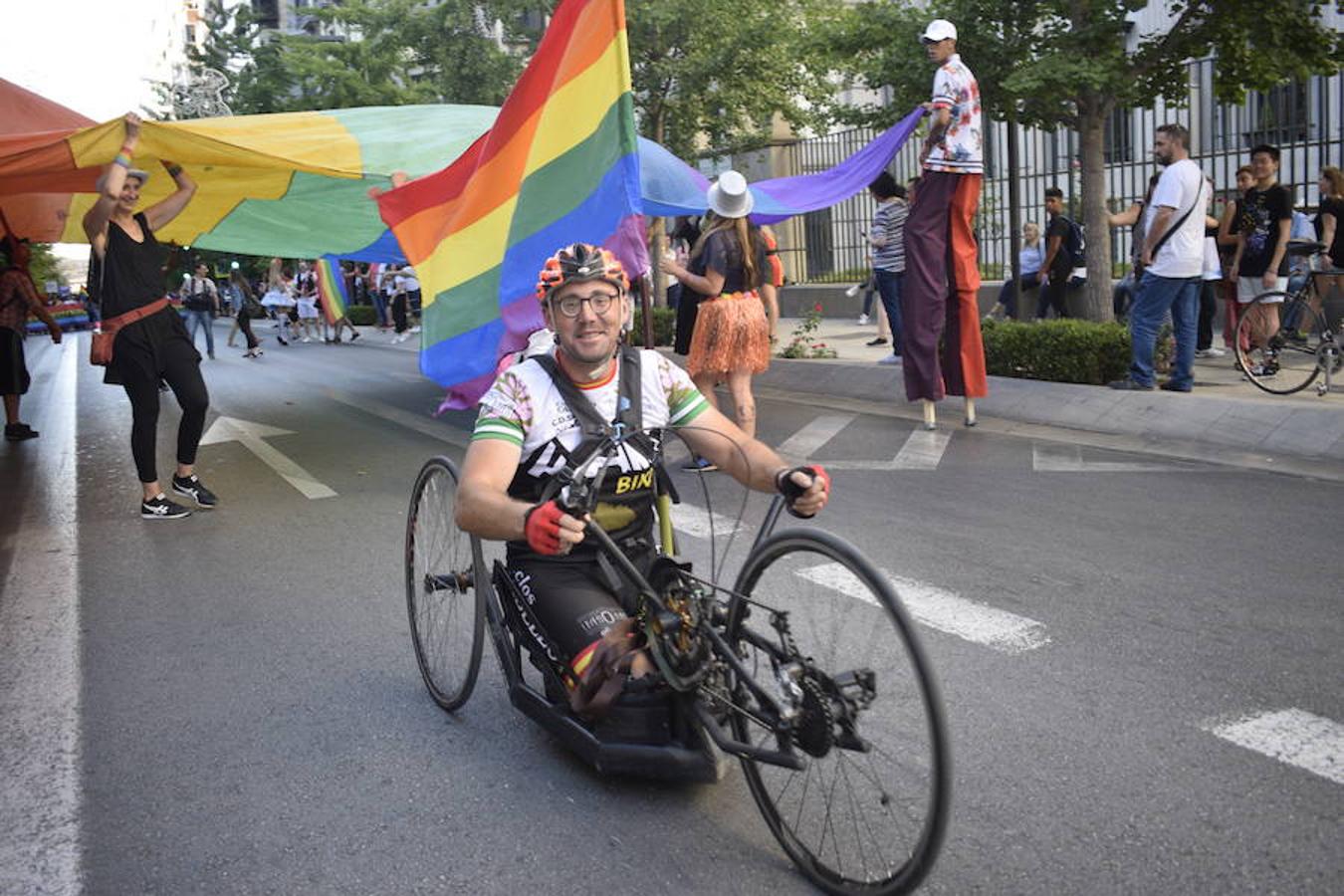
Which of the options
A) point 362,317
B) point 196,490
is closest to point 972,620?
point 196,490

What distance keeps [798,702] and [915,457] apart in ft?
18.7

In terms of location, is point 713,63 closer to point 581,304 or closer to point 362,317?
point 362,317

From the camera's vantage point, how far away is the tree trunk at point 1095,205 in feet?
37.3

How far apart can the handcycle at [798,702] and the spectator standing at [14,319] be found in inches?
388

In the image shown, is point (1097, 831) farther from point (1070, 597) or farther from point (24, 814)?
point (24, 814)

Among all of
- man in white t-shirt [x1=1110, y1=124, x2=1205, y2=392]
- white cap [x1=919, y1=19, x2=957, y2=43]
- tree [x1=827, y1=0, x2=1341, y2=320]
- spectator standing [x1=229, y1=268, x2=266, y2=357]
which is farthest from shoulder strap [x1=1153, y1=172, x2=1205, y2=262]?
spectator standing [x1=229, y1=268, x2=266, y2=357]

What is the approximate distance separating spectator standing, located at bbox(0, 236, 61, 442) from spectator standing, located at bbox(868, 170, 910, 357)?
7.79 meters

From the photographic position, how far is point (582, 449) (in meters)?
3.45

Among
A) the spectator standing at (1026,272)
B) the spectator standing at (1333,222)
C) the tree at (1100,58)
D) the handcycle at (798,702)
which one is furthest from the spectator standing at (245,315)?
the handcycle at (798,702)

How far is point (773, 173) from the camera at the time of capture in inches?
991

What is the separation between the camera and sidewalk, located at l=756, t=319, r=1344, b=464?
312 inches

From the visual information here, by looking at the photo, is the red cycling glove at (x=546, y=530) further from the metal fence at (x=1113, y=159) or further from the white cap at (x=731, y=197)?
the metal fence at (x=1113, y=159)

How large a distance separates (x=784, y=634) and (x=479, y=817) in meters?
1.07

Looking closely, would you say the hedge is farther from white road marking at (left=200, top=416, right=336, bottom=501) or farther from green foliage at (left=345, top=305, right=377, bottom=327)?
green foliage at (left=345, top=305, right=377, bottom=327)
